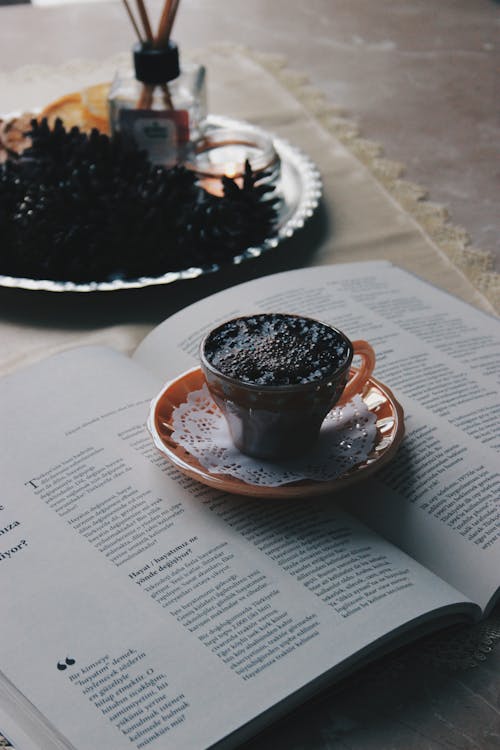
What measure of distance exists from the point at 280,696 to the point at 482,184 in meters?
0.84

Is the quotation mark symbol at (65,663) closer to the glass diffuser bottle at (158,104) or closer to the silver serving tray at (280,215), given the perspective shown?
the silver serving tray at (280,215)

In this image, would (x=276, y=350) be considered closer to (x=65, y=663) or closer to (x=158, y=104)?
(x=65, y=663)

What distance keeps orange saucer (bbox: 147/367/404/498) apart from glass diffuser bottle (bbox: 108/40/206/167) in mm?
442

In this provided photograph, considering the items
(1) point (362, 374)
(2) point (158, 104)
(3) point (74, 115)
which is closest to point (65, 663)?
(1) point (362, 374)

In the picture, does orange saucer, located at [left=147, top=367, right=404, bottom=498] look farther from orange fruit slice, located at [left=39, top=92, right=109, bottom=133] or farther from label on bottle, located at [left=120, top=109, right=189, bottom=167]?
orange fruit slice, located at [left=39, top=92, right=109, bottom=133]

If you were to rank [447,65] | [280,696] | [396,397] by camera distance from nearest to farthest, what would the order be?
1. [280,696]
2. [396,397]
3. [447,65]

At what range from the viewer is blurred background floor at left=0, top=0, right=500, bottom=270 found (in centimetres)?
120

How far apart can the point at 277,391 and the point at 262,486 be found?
6 centimetres

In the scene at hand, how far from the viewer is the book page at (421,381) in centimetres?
58

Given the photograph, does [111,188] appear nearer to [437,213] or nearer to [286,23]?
[437,213]

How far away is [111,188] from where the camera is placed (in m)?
0.90

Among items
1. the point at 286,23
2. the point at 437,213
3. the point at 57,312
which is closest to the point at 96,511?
the point at 57,312

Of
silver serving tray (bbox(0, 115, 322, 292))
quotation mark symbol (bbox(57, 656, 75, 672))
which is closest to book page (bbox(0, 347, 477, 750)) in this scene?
quotation mark symbol (bbox(57, 656, 75, 672))

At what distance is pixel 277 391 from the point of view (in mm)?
587
